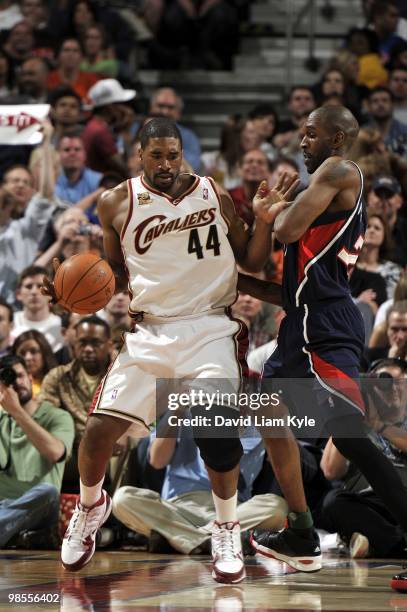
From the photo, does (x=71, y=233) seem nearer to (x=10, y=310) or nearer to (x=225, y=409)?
(x=10, y=310)

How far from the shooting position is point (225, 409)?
5.22 m

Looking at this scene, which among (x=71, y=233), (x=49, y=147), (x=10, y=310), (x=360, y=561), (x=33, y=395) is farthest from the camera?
(x=49, y=147)

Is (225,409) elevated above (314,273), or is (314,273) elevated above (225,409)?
(314,273)

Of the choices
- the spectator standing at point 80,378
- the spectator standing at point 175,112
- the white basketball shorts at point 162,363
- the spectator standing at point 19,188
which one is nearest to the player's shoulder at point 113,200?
the white basketball shorts at point 162,363

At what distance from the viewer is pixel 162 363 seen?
5.32m

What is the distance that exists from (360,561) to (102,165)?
18.1 feet

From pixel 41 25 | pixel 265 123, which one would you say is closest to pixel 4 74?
pixel 41 25

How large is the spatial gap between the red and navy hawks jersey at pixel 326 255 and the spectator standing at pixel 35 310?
4108 mm

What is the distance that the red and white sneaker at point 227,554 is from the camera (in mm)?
5227

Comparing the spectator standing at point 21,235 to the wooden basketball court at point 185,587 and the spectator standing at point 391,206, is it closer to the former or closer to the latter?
the spectator standing at point 391,206

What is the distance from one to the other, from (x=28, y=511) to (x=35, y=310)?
7.20 feet

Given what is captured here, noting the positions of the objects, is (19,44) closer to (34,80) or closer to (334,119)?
(34,80)

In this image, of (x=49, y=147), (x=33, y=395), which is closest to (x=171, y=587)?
(x=33, y=395)

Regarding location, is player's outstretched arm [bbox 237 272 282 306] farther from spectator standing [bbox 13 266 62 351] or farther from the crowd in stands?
spectator standing [bbox 13 266 62 351]
